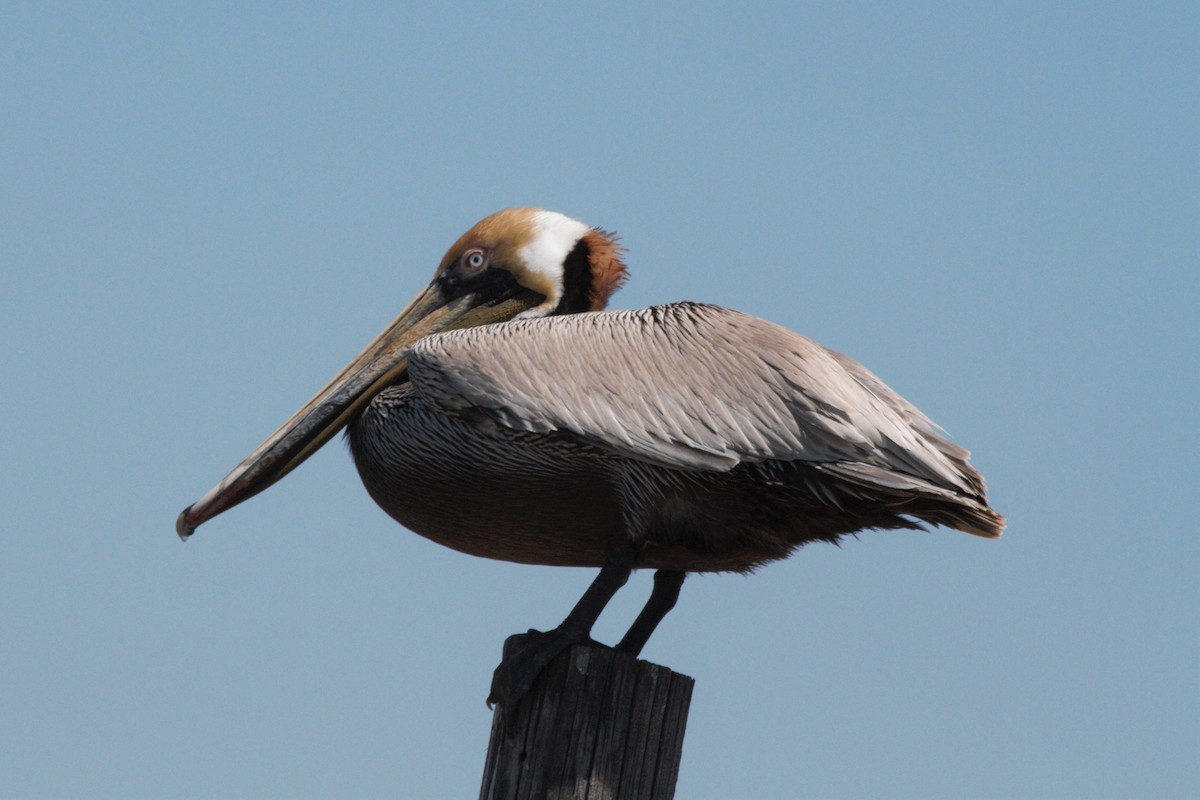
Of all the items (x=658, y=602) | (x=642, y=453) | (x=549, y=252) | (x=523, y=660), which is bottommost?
(x=523, y=660)

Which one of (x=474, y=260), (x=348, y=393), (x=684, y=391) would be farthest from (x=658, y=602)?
(x=474, y=260)

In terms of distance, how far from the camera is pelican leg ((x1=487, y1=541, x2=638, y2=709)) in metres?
3.79

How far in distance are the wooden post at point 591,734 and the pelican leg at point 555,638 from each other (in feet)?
0.12

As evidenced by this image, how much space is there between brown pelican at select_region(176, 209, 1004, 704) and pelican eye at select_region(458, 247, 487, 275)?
785 millimetres

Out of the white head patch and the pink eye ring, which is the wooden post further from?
the pink eye ring

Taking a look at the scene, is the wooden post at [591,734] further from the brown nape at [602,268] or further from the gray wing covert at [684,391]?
the brown nape at [602,268]

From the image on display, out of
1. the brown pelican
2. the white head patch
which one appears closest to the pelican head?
the white head patch

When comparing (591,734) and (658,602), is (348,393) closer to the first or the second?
(658,602)

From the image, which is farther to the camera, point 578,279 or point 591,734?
point 578,279

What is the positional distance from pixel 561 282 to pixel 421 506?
1.17 metres

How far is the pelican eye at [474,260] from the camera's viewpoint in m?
5.36

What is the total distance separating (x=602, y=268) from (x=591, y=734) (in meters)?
2.10

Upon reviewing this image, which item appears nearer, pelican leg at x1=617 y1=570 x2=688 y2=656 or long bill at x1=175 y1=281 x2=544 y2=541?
pelican leg at x1=617 y1=570 x2=688 y2=656

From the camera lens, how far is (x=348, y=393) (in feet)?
16.4
